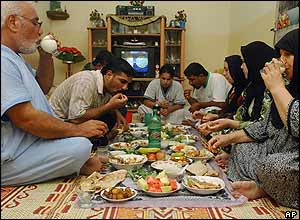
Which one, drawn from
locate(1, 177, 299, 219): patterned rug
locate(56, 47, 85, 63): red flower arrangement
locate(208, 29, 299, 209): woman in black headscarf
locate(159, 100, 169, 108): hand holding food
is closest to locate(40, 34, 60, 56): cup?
locate(56, 47, 85, 63): red flower arrangement

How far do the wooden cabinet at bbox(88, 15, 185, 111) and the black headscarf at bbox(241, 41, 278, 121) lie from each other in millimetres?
334

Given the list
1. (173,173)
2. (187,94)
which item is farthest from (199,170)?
(187,94)

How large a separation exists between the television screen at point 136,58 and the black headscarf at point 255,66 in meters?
0.50

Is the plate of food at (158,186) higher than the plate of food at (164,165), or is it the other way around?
the plate of food at (158,186)

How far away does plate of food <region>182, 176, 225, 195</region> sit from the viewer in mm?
1131

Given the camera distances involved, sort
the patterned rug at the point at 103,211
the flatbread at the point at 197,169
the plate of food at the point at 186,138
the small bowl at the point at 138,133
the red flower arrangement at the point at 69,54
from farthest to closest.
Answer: the small bowl at the point at 138,133, the plate of food at the point at 186,138, the red flower arrangement at the point at 69,54, the flatbread at the point at 197,169, the patterned rug at the point at 103,211

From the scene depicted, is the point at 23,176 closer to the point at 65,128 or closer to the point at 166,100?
the point at 65,128

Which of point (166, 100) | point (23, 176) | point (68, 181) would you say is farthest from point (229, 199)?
point (166, 100)

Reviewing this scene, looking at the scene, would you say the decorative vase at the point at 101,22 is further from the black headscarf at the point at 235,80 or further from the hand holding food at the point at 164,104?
the hand holding food at the point at 164,104

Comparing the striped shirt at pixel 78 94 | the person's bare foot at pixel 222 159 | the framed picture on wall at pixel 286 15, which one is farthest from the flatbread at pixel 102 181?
the framed picture on wall at pixel 286 15

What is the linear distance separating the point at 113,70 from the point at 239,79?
2.32ft

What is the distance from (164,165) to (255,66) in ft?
2.20

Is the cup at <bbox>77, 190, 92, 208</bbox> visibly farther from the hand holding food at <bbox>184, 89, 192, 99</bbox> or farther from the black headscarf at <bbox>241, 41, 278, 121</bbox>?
the hand holding food at <bbox>184, 89, 192, 99</bbox>

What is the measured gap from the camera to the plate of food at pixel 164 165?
1.38 meters
